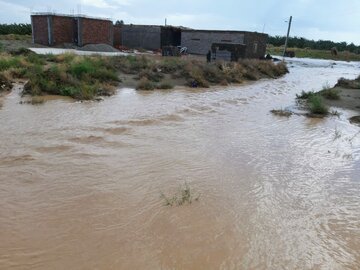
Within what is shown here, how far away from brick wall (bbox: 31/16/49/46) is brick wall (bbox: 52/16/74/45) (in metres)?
0.94

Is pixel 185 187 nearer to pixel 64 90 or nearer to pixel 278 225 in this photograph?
pixel 278 225

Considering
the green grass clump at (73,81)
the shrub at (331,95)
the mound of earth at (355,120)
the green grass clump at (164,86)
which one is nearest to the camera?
the mound of earth at (355,120)

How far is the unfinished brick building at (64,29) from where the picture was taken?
38.1m

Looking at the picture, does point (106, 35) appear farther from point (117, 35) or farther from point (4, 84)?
point (4, 84)

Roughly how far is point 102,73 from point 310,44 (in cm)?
7866

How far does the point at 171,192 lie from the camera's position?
5.96 meters

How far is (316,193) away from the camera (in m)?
6.39

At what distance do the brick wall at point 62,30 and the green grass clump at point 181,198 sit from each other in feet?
120

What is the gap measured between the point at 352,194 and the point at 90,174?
478 centimetres

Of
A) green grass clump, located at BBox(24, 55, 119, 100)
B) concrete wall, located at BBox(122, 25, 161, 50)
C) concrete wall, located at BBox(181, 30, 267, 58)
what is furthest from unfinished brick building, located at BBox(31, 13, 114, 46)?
green grass clump, located at BBox(24, 55, 119, 100)

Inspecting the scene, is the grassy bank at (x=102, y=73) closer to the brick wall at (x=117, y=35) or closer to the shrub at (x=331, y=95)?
the shrub at (x=331, y=95)

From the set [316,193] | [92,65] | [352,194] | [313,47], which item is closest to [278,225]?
[316,193]

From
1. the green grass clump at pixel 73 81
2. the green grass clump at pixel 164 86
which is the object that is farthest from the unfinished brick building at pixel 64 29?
the green grass clump at pixel 164 86

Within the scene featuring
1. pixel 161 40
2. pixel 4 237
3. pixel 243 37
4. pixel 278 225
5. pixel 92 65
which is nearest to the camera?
pixel 4 237
